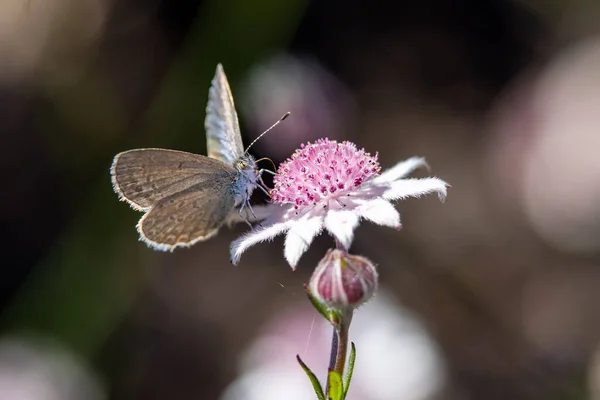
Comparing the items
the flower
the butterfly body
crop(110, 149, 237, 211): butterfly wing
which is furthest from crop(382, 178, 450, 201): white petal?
crop(110, 149, 237, 211): butterfly wing

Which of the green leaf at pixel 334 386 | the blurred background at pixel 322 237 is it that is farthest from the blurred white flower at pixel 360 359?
the green leaf at pixel 334 386

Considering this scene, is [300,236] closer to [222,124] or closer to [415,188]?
[415,188]

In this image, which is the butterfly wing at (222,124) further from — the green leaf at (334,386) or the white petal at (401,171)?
the green leaf at (334,386)

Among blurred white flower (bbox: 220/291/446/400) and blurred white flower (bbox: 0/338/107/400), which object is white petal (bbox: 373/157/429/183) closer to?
blurred white flower (bbox: 220/291/446/400)

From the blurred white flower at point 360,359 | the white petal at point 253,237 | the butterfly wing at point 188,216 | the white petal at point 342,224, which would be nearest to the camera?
the white petal at point 342,224

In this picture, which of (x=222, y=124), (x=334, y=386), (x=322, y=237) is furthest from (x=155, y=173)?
(x=322, y=237)

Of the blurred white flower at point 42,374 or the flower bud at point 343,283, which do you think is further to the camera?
the blurred white flower at point 42,374

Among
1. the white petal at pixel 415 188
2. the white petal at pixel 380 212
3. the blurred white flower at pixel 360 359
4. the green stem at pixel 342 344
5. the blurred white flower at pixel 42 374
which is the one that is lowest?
the blurred white flower at pixel 42 374

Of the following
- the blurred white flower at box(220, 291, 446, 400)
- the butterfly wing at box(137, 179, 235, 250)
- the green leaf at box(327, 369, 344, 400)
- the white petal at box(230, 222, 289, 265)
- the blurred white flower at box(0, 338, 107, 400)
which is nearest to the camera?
the green leaf at box(327, 369, 344, 400)
